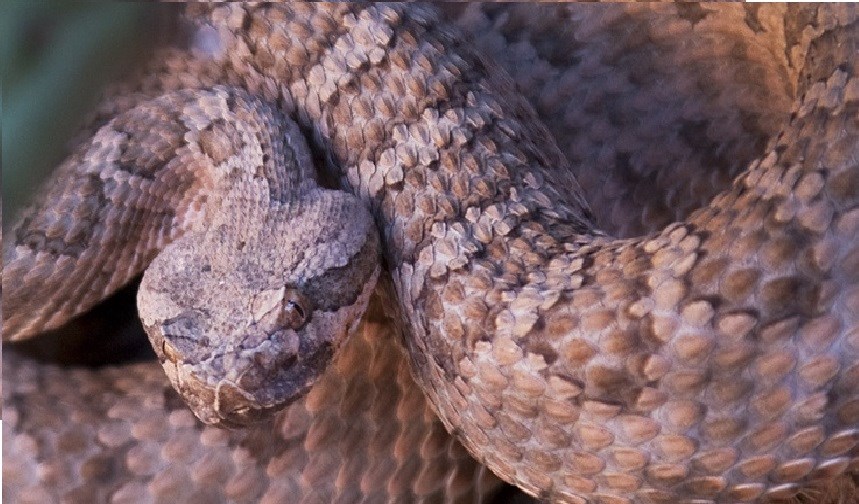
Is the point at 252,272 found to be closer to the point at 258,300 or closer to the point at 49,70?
Answer: the point at 258,300

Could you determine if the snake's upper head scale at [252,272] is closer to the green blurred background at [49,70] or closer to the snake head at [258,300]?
the snake head at [258,300]

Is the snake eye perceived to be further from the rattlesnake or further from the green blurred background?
the green blurred background

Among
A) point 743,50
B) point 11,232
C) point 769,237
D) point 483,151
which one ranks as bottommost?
point 11,232

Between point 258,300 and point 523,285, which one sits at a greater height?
point 523,285

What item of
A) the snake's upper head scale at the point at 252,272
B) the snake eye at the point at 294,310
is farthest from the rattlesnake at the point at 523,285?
the snake eye at the point at 294,310

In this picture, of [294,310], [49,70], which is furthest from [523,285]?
[49,70]

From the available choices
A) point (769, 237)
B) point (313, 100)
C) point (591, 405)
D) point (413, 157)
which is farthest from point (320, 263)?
A: point (769, 237)

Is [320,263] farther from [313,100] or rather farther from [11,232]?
[11,232]
